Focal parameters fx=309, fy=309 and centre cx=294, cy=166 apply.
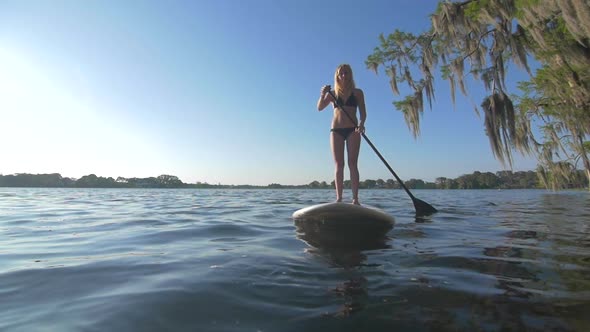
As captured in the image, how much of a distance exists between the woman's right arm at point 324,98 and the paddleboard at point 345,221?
1.83 metres

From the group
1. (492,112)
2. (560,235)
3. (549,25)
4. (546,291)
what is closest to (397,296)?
(546,291)

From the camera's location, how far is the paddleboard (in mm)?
4191

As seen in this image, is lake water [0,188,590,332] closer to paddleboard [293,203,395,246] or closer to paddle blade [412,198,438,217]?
paddleboard [293,203,395,246]

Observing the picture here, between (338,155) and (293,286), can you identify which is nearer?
(293,286)

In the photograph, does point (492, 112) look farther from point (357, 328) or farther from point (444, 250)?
point (357, 328)

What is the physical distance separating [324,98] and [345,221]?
84.5 inches

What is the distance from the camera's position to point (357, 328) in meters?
1.49

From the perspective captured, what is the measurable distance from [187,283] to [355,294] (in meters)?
1.14

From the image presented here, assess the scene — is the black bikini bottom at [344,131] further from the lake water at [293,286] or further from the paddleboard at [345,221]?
the lake water at [293,286]

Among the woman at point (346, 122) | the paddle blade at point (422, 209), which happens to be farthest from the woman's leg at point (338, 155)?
the paddle blade at point (422, 209)

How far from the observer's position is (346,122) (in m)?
5.11

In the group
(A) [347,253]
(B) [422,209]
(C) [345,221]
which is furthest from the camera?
(B) [422,209]

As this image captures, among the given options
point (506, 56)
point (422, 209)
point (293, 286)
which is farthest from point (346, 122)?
point (506, 56)

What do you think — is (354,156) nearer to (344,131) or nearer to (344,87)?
(344,131)
